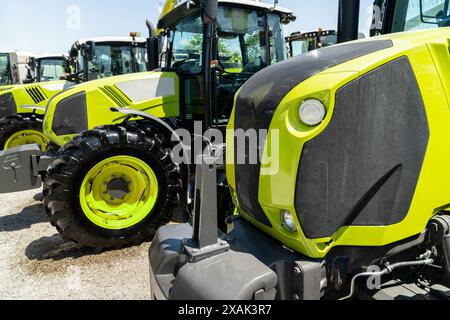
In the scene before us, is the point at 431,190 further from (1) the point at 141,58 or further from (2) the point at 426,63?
(1) the point at 141,58

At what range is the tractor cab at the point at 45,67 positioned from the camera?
1158 centimetres

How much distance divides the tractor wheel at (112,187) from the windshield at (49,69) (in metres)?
9.33

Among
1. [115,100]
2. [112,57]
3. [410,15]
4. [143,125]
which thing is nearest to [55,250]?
[143,125]

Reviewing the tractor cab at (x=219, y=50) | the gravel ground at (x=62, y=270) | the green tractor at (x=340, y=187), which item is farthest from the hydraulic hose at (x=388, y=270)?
the tractor cab at (x=219, y=50)

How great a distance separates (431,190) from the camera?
1.68 m

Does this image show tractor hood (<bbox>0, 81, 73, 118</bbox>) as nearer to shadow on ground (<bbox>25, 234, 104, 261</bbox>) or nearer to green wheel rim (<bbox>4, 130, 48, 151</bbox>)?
green wheel rim (<bbox>4, 130, 48, 151</bbox>)

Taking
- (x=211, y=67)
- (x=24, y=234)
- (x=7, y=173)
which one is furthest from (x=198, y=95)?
(x=24, y=234)

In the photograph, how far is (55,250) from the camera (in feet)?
12.5

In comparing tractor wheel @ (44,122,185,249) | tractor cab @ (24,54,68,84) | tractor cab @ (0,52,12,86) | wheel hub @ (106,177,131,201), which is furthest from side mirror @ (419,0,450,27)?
tractor cab @ (0,52,12,86)

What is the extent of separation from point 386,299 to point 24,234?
4077mm

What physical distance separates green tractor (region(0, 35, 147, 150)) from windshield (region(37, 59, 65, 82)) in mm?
3964

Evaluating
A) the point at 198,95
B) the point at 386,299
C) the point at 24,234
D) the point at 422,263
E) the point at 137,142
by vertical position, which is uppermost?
the point at 198,95

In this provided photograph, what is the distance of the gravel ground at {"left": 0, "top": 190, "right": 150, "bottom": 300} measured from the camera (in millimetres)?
3045

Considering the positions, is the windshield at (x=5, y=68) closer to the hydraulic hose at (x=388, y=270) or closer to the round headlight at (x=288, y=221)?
the round headlight at (x=288, y=221)
